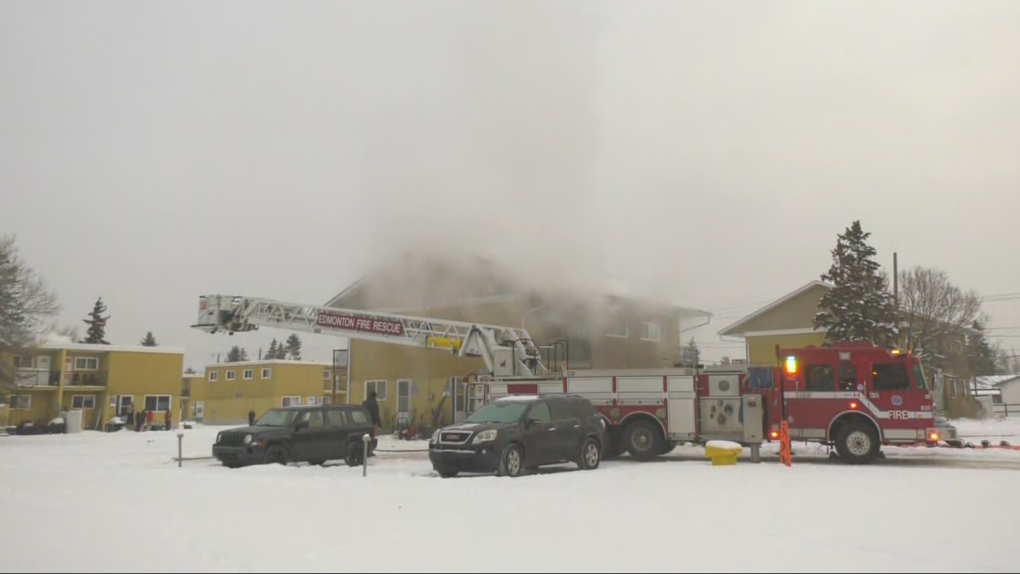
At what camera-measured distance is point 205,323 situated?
2469 cm

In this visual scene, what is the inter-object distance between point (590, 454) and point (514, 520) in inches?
302

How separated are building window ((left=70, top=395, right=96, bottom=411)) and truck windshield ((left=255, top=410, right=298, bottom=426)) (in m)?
36.7

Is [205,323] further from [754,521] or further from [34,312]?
[754,521]

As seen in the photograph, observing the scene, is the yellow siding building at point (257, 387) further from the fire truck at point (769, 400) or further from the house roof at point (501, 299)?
the fire truck at point (769, 400)

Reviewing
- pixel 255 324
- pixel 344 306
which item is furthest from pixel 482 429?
A: pixel 344 306

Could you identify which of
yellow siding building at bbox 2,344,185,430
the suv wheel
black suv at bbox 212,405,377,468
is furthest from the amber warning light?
yellow siding building at bbox 2,344,185,430

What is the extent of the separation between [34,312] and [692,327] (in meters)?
28.5

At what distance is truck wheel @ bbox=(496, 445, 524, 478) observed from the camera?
1459 centimetres

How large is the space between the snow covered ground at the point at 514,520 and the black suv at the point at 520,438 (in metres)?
0.53

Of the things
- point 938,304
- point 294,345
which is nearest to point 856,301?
point 938,304

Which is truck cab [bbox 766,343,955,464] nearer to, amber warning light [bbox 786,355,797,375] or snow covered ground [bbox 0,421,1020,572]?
amber warning light [bbox 786,355,797,375]

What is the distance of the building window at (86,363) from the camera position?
1927 inches

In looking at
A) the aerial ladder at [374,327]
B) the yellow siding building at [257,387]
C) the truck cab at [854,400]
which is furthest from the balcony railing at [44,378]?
the truck cab at [854,400]

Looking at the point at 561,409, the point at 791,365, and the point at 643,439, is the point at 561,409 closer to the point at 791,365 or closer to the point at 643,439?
the point at 643,439
